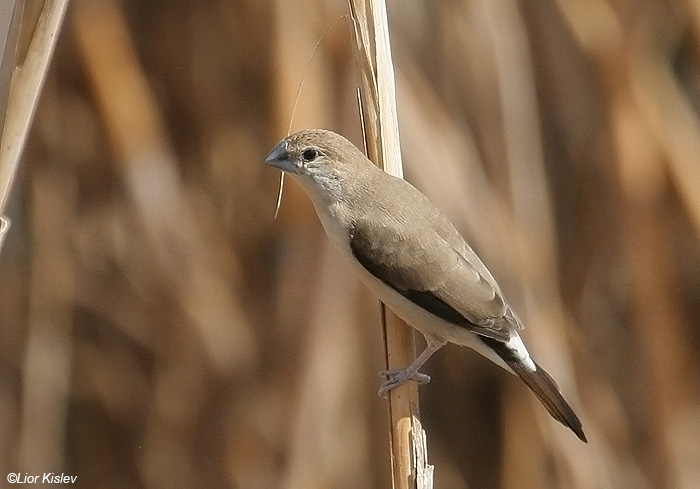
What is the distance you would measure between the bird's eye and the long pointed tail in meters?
0.57

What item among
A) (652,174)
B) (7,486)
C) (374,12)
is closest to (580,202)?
(652,174)

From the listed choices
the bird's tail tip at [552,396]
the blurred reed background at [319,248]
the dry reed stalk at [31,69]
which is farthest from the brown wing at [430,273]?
the dry reed stalk at [31,69]

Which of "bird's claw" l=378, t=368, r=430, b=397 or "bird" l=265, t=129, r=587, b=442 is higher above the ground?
"bird" l=265, t=129, r=587, b=442

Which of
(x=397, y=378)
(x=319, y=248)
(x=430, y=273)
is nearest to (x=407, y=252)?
(x=430, y=273)

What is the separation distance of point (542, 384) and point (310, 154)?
2.32ft

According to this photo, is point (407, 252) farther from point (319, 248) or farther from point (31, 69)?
point (31, 69)

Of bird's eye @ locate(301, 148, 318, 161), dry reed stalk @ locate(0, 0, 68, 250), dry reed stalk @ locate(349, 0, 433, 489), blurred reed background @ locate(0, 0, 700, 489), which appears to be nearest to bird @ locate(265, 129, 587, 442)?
bird's eye @ locate(301, 148, 318, 161)

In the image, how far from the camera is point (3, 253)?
249cm

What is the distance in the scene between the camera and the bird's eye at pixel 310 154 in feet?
6.07

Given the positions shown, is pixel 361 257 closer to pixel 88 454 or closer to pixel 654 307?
pixel 654 307

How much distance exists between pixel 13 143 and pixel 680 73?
1.92 metres

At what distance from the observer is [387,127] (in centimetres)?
165

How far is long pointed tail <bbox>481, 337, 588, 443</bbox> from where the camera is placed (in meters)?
1.83

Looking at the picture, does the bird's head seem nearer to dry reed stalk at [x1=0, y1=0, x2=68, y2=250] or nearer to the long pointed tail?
the long pointed tail
